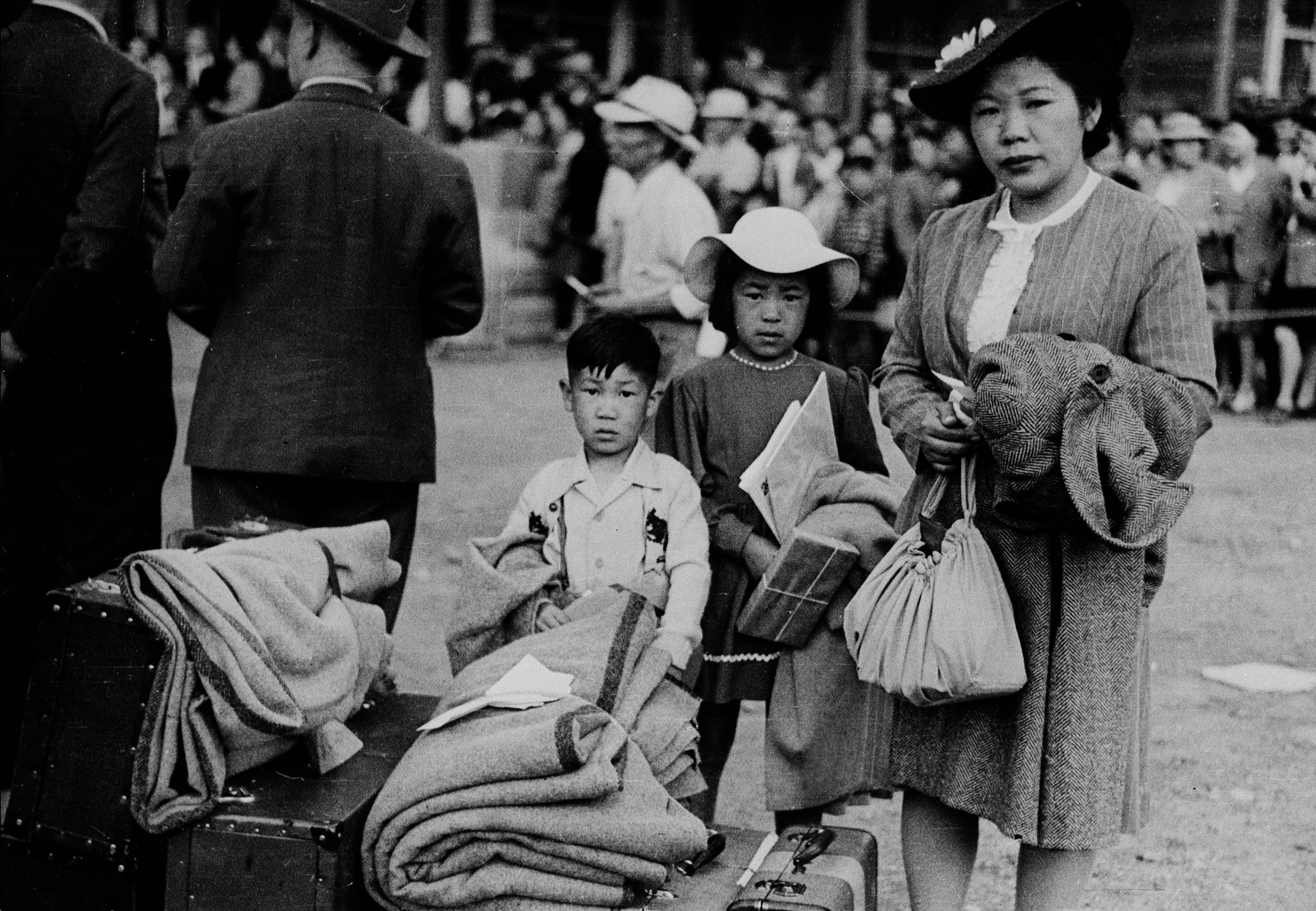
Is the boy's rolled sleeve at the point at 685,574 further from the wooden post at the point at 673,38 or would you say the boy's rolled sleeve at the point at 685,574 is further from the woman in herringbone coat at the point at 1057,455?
the wooden post at the point at 673,38

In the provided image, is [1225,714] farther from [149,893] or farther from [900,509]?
[149,893]

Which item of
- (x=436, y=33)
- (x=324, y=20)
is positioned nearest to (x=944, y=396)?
(x=324, y=20)

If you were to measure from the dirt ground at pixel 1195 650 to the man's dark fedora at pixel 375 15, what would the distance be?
7.29ft

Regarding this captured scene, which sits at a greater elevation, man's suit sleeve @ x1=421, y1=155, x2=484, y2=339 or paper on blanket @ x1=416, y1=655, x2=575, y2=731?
man's suit sleeve @ x1=421, y1=155, x2=484, y2=339

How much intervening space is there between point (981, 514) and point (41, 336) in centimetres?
249

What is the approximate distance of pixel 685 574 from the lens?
11.6 feet

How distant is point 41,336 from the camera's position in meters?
4.18

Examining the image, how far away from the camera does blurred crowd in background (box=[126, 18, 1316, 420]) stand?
1167cm

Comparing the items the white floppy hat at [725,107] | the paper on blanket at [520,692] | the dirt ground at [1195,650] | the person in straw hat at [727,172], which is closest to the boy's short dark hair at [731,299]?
the paper on blanket at [520,692]

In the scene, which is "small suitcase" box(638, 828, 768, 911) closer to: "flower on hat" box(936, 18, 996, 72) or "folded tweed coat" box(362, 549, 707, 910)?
"folded tweed coat" box(362, 549, 707, 910)

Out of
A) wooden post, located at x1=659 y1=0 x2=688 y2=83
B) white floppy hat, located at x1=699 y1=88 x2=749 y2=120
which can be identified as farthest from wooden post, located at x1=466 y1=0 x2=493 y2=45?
white floppy hat, located at x1=699 y1=88 x2=749 y2=120

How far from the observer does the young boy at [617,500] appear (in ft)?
11.7

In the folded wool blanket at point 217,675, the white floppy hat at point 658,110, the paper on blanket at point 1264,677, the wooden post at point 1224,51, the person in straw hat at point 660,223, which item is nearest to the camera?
the folded wool blanket at point 217,675

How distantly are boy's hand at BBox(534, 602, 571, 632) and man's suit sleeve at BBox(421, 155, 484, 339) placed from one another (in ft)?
3.18
